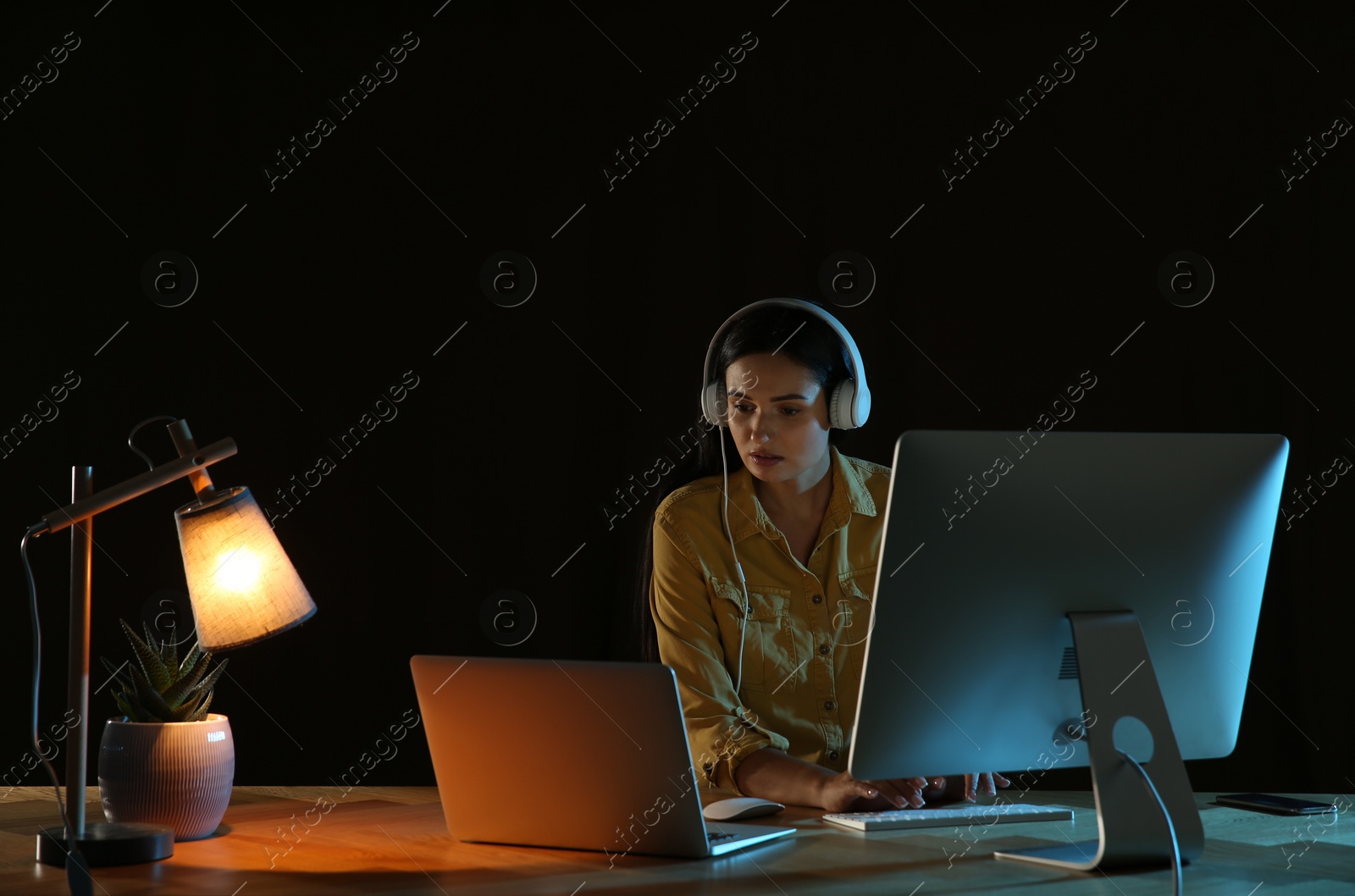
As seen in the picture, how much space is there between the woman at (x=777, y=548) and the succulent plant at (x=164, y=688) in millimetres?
775

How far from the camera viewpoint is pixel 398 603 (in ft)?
10.2

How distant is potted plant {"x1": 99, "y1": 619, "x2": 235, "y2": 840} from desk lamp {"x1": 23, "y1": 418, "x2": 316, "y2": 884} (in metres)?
0.03

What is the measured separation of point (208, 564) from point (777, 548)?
1.04m

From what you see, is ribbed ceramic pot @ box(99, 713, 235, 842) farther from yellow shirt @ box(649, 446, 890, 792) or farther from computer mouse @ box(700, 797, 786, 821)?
yellow shirt @ box(649, 446, 890, 792)

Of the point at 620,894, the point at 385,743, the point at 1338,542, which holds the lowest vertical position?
the point at 620,894

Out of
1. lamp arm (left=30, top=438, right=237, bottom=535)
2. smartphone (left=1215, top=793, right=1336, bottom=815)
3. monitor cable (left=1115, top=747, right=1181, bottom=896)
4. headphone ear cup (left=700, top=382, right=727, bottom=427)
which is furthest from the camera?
headphone ear cup (left=700, top=382, right=727, bottom=427)

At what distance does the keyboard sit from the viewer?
1.46 meters

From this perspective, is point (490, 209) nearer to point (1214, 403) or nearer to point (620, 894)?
point (1214, 403)

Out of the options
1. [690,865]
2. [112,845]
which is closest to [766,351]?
[690,865]

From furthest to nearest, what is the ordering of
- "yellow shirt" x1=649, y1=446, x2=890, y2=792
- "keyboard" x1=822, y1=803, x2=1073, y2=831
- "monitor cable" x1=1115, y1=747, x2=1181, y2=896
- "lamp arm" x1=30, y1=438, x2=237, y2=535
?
"yellow shirt" x1=649, y1=446, x2=890, y2=792 < "keyboard" x1=822, y1=803, x2=1073, y2=831 < "lamp arm" x1=30, y1=438, x2=237, y2=535 < "monitor cable" x1=1115, y1=747, x2=1181, y2=896

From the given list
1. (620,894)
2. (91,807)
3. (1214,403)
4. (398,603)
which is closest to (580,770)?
(620,894)

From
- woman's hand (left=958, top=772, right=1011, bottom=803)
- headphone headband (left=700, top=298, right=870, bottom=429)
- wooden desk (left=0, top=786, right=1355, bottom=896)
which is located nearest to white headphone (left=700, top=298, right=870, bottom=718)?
headphone headband (left=700, top=298, right=870, bottom=429)

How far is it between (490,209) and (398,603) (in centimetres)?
106

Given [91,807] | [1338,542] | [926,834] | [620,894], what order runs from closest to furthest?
[620,894], [926,834], [91,807], [1338,542]
